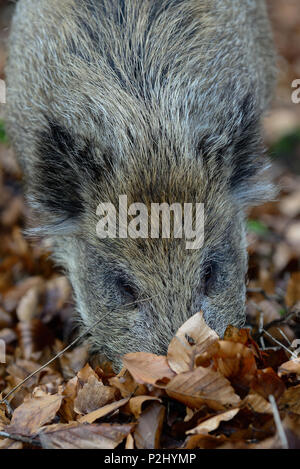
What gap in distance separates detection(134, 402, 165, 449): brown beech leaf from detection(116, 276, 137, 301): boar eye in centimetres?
80

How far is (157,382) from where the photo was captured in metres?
2.82

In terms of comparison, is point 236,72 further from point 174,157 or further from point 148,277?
point 148,277

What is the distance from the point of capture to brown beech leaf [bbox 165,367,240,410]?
8.78ft

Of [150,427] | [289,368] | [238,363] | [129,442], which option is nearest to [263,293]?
[289,368]

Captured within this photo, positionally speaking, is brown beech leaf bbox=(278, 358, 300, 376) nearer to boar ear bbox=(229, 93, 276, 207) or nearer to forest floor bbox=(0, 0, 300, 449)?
forest floor bbox=(0, 0, 300, 449)

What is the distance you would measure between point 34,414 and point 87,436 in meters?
0.41

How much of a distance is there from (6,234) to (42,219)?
230cm

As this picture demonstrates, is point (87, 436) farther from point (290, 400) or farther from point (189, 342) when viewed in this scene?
point (290, 400)

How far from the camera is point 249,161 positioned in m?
3.92

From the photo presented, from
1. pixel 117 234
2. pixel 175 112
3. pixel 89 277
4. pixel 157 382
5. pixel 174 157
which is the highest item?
pixel 175 112

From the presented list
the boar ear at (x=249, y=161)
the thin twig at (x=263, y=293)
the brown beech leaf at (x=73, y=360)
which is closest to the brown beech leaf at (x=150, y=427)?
the brown beech leaf at (x=73, y=360)

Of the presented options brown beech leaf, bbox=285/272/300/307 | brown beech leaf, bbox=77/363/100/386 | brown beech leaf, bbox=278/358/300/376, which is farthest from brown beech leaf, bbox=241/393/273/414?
brown beech leaf, bbox=285/272/300/307

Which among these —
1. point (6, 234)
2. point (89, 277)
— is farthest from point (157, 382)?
point (6, 234)

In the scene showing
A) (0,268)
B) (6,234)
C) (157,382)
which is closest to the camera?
(157,382)
